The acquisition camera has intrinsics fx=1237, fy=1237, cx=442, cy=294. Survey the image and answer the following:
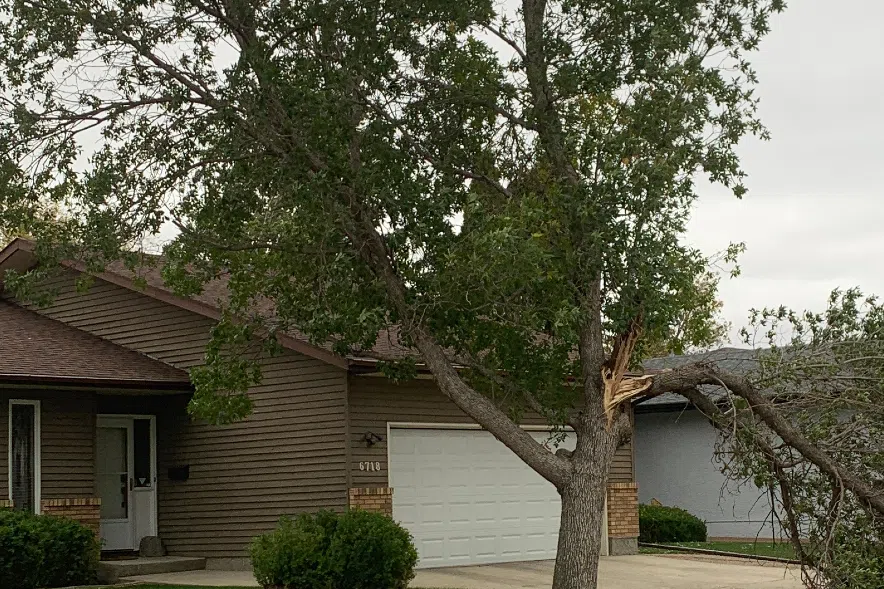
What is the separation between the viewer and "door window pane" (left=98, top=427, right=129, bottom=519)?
19.1 meters

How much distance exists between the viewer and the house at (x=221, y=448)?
56.5 feet

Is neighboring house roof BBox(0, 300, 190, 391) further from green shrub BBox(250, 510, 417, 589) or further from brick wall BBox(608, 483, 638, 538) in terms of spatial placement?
brick wall BBox(608, 483, 638, 538)

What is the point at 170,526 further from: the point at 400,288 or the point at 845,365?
the point at 845,365

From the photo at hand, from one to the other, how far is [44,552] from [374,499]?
14.3ft

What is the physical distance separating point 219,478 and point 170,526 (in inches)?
52.3

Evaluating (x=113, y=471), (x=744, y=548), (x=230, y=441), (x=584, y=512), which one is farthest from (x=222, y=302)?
(x=744, y=548)

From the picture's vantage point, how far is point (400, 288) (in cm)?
1273

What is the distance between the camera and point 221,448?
18812 millimetres

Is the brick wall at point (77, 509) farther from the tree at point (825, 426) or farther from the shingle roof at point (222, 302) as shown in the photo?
the tree at point (825, 426)

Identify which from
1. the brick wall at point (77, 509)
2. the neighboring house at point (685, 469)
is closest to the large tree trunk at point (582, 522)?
the brick wall at point (77, 509)

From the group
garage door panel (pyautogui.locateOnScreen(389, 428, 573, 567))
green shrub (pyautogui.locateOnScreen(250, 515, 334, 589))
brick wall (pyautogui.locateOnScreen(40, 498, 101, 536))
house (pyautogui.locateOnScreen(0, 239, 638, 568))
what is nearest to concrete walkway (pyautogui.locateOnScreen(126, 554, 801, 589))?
garage door panel (pyautogui.locateOnScreen(389, 428, 573, 567))

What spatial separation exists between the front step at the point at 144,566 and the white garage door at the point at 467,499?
11.0 ft

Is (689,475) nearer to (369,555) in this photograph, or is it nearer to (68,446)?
(369,555)

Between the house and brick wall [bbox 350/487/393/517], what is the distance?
0.07ft
